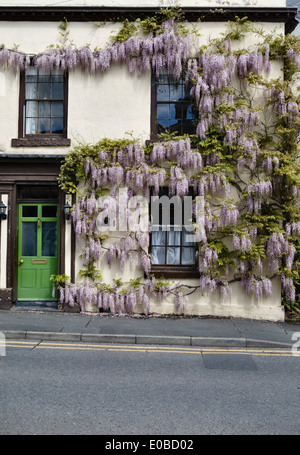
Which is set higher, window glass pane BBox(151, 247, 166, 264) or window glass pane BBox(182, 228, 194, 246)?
window glass pane BBox(182, 228, 194, 246)

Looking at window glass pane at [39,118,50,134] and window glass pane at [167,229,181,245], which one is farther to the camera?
window glass pane at [39,118,50,134]

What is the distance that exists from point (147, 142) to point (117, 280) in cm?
397

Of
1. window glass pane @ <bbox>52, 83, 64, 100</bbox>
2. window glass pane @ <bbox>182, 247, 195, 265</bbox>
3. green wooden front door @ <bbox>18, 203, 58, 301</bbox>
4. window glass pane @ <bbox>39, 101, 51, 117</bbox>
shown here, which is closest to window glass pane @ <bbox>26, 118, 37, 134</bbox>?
window glass pane @ <bbox>39, 101, 51, 117</bbox>

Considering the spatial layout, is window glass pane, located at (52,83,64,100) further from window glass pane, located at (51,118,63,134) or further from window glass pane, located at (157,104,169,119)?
window glass pane, located at (157,104,169,119)

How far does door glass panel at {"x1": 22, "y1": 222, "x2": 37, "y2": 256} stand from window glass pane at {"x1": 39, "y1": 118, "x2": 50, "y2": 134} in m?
2.75

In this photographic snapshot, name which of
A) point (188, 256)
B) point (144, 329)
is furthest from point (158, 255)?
point (144, 329)

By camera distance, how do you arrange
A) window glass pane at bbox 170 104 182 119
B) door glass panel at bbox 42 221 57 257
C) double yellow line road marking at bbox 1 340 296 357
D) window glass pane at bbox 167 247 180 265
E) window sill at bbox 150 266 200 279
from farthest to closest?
door glass panel at bbox 42 221 57 257 → window glass pane at bbox 170 104 182 119 → window glass pane at bbox 167 247 180 265 → window sill at bbox 150 266 200 279 → double yellow line road marking at bbox 1 340 296 357

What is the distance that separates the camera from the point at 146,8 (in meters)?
10.4

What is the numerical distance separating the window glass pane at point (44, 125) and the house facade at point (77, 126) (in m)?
0.03

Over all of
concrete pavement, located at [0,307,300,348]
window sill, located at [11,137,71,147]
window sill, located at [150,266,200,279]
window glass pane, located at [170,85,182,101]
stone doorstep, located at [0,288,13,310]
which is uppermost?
window glass pane, located at [170,85,182,101]

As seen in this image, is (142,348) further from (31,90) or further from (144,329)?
(31,90)

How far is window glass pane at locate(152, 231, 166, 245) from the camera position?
35.2 ft

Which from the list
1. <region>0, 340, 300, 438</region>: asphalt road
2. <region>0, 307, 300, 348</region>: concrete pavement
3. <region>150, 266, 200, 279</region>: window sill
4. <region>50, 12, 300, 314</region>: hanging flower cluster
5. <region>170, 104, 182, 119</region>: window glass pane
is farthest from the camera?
<region>170, 104, 182, 119</region>: window glass pane

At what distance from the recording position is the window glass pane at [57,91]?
432 inches
